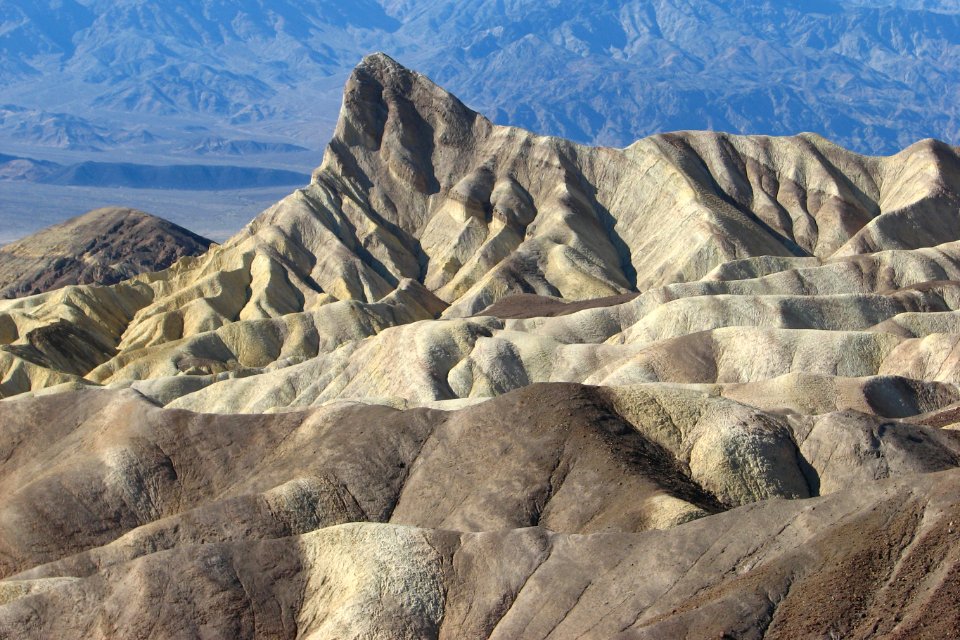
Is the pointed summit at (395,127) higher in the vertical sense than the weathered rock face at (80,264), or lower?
higher

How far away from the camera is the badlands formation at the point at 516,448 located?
152ft

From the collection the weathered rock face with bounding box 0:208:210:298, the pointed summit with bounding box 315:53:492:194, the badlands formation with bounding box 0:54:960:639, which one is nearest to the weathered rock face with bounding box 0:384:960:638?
the badlands formation with bounding box 0:54:960:639

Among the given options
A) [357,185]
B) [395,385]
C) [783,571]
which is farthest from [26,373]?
[783,571]

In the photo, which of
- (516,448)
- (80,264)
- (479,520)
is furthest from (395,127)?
(479,520)

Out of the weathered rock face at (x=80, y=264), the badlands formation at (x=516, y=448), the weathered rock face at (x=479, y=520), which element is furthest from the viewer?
the weathered rock face at (x=80, y=264)

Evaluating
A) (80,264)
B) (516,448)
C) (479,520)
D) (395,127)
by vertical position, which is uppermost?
(516,448)

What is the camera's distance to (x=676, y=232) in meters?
131

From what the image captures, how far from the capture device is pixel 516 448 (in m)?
61.7

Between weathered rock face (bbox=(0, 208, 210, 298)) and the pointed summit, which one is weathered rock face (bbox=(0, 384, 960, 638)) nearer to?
the pointed summit

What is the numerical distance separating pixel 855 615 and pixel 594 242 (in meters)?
95.8

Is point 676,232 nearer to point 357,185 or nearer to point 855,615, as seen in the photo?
point 357,185

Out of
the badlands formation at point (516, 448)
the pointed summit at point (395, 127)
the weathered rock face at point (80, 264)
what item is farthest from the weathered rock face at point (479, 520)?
the weathered rock face at point (80, 264)

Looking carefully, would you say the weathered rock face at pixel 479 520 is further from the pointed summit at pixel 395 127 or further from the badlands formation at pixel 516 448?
the pointed summit at pixel 395 127

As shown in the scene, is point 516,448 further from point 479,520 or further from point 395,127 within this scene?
point 395,127
